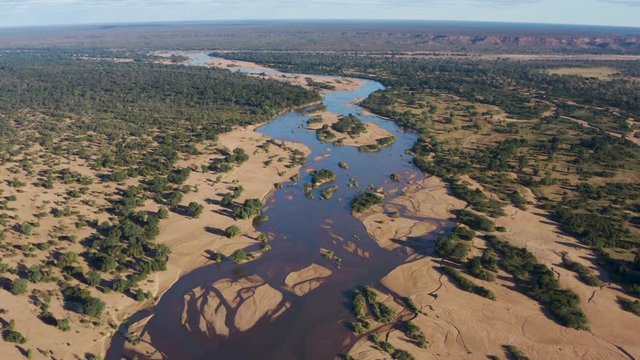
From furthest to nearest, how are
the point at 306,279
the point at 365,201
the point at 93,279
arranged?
the point at 365,201 < the point at 306,279 < the point at 93,279

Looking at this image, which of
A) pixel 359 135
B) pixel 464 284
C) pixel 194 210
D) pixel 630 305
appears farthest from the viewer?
pixel 359 135

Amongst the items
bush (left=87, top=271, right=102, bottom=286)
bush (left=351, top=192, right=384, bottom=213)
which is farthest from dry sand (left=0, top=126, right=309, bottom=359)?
bush (left=351, top=192, right=384, bottom=213)

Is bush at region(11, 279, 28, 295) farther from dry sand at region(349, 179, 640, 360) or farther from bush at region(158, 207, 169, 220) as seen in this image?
dry sand at region(349, 179, 640, 360)

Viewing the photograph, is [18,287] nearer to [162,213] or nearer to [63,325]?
[63,325]

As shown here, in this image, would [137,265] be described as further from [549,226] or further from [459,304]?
[549,226]

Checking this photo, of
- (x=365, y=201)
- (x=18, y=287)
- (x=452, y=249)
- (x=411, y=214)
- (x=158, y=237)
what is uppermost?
(x=365, y=201)

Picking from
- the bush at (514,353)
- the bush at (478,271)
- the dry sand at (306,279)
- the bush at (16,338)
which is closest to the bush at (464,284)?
the bush at (478,271)

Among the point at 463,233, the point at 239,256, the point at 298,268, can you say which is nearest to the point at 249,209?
the point at 239,256

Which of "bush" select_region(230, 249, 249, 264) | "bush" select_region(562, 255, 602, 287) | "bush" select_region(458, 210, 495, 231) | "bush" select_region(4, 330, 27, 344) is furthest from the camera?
"bush" select_region(458, 210, 495, 231)

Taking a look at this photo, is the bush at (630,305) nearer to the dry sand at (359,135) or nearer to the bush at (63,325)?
the bush at (63,325)
